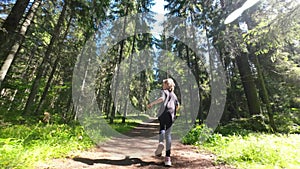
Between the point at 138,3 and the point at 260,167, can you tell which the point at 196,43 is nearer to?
the point at 138,3

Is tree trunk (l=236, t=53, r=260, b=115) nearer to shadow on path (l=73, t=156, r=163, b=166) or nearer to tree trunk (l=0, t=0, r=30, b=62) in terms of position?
A: shadow on path (l=73, t=156, r=163, b=166)

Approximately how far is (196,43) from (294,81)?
873 centimetres

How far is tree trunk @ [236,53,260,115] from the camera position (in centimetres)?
1014

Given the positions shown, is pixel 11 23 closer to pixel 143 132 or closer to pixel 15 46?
pixel 15 46

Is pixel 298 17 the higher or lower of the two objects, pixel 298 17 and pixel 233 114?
the higher

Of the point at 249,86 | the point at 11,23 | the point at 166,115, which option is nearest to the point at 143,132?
the point at 249,86

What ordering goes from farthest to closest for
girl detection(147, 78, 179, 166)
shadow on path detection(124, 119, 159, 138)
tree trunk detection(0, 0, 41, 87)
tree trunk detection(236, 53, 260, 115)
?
shadow on path detection(124, 119, 159, 138), tree trunk detection(236, 53, 260, 115), tree trunk detection(0, 0, 41, 87), girl detection(147, 78, 179, 166)

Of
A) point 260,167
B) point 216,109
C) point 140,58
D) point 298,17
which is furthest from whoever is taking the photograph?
point 140,58

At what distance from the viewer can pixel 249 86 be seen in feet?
35.4

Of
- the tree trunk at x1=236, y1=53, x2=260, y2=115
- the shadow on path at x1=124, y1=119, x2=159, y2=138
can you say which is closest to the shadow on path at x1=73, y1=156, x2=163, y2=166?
the shadow on path at x1=124, y1=119, x2=159, y2=138

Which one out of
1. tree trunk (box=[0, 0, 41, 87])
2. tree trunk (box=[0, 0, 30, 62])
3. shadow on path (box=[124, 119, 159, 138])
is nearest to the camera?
tree trunk (box=[0, 0, 30, 62])

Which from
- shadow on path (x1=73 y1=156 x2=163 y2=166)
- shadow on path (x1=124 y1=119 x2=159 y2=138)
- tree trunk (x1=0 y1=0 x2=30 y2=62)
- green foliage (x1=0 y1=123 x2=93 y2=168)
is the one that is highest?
tree trunk (x1=0 y1=0 x2=30 y2=62)

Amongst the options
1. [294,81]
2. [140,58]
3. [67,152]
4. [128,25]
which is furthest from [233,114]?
[67,152]

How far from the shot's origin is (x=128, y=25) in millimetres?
18188
